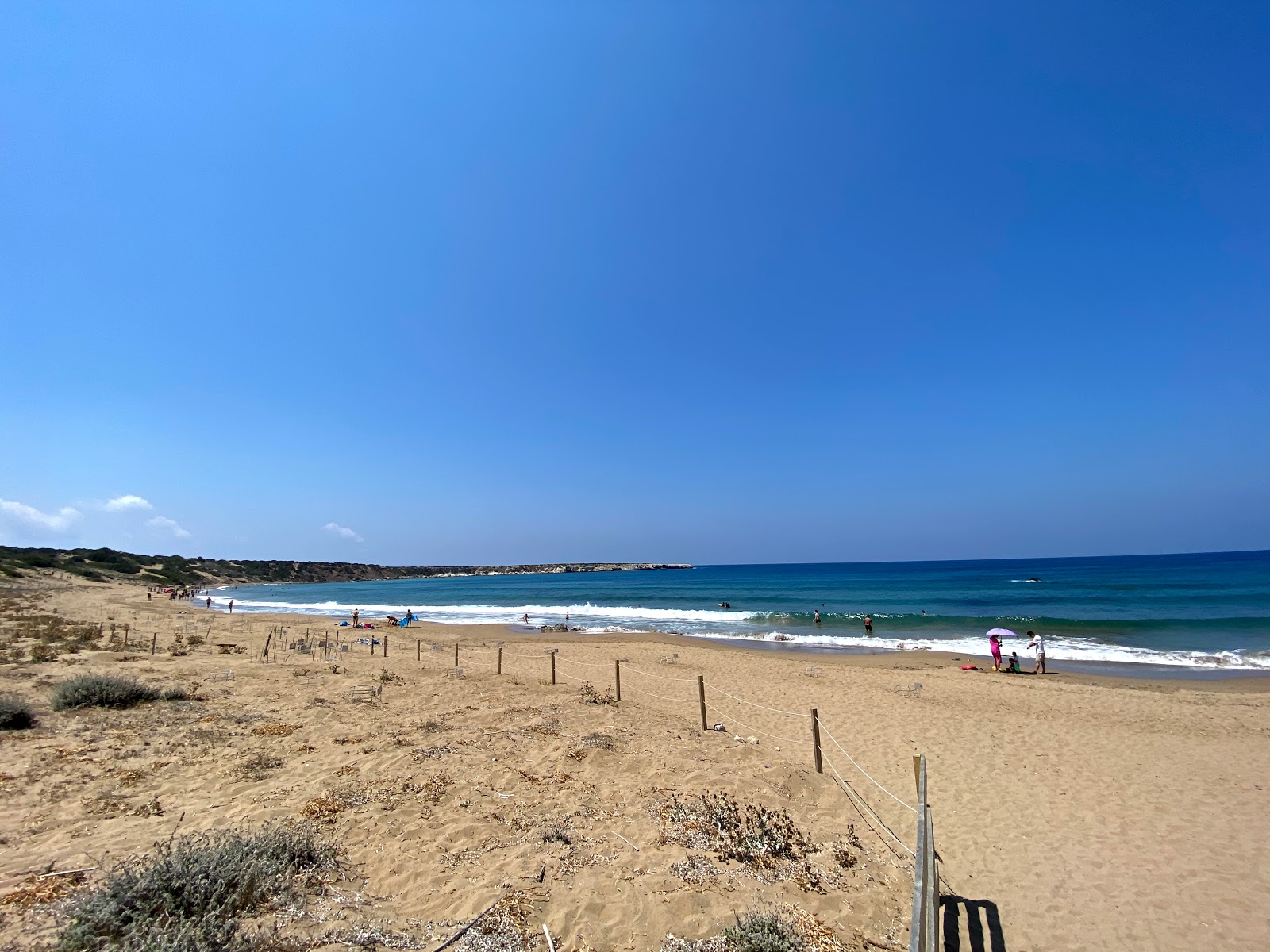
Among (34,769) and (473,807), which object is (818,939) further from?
(34,769)

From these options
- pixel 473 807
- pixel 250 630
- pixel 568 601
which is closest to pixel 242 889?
pixel 473 807

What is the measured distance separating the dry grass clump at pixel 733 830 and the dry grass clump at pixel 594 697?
19.3 feet

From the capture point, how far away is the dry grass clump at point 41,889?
4328 mm

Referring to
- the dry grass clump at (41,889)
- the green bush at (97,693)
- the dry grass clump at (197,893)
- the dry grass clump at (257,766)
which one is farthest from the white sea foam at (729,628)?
the dry grass clump at (41,889)

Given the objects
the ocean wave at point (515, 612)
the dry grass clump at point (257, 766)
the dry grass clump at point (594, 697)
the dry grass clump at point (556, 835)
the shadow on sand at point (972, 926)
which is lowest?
the ocean wave at point (515, 612)

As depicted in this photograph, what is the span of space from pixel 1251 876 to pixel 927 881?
6513 mm

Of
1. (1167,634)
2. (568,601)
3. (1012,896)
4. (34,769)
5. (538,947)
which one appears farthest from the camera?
(568,601)

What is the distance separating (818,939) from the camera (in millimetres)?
4613

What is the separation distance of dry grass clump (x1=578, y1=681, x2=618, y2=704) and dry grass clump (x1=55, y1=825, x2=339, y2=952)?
8.03 m

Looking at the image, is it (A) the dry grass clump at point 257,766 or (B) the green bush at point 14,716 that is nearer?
(A) the dry grass clump at point 257,766

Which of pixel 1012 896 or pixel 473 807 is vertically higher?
pixel 473 807

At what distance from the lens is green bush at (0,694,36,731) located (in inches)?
338

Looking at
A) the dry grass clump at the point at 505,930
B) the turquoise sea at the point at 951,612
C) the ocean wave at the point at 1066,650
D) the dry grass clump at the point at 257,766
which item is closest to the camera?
the dry grass clump at the point at 505,930

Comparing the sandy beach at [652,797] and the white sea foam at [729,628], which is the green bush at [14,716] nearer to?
the sandy beach at [652,797]
